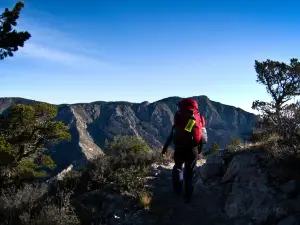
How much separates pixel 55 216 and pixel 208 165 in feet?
13.5

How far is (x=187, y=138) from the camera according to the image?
7.26 metres

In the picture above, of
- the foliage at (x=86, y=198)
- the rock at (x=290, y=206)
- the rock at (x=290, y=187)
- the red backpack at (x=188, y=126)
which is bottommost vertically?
the foliage at (x=86, y=198)

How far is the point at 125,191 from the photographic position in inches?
302

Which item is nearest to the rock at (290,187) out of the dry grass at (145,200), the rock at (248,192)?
the rock at (248,192)

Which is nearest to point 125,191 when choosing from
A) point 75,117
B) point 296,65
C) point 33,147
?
point 33,147

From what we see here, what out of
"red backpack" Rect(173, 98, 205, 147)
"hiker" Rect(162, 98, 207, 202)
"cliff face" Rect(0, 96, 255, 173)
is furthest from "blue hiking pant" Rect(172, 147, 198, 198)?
"cliff face" Rect(0, 96, 255, 173)

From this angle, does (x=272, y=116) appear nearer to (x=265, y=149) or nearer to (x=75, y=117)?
(x=265, y=149)

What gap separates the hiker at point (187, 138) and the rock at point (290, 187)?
6.31ft

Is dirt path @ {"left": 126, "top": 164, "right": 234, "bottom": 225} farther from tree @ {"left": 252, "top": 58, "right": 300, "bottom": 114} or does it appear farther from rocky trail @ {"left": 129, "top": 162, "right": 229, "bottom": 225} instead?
tree @ {"left": 252, "top": 58, "right": 300, "bottom": 114}

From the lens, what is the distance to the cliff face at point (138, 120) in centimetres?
14588

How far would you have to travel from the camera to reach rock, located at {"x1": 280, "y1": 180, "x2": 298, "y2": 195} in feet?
21.2

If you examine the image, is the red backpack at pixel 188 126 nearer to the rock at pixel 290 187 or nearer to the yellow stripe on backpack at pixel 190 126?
the yellow stripe on backpack at pixel 190 126

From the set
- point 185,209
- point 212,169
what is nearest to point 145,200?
point 185,209

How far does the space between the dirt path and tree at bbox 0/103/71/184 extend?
43.2ft
